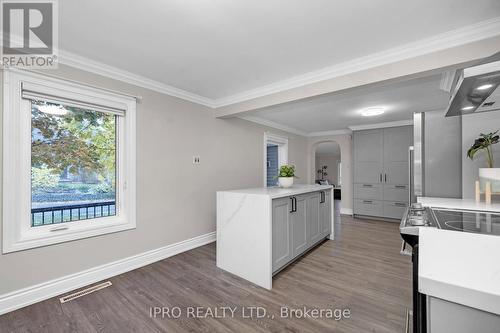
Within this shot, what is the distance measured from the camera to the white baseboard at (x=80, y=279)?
192 centimetres

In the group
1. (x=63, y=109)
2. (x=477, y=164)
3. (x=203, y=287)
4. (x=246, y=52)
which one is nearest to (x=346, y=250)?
(x=477, y=164)

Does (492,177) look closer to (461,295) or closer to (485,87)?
(485,87)

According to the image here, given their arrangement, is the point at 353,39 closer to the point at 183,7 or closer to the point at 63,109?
the point at 183,7

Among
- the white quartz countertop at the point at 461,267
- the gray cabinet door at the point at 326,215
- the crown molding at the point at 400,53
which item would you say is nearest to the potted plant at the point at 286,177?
the gray cabinet door at the point at 326,215

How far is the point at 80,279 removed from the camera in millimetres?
2285

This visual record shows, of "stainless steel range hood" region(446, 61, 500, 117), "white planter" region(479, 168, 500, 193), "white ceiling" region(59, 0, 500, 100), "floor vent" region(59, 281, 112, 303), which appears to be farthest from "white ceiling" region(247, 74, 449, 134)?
"floor vent" region(59, 281, 112, 303)

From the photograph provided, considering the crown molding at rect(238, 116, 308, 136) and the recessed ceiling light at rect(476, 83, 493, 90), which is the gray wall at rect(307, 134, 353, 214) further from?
the recessed ceiling light at rect(476, 83, 493, 90)

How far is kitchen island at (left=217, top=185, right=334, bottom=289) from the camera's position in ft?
7.34

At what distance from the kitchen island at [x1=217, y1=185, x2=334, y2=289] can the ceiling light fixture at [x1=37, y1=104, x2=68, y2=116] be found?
1.89 meters

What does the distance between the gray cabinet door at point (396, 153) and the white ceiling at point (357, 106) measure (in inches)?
14.5

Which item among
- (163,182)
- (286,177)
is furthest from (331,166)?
(163,182)

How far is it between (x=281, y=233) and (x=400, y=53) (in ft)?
7.16

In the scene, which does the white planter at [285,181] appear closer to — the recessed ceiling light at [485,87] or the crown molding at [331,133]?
the recessed ceiling light at [485,87]

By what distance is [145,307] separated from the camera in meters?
1.93
